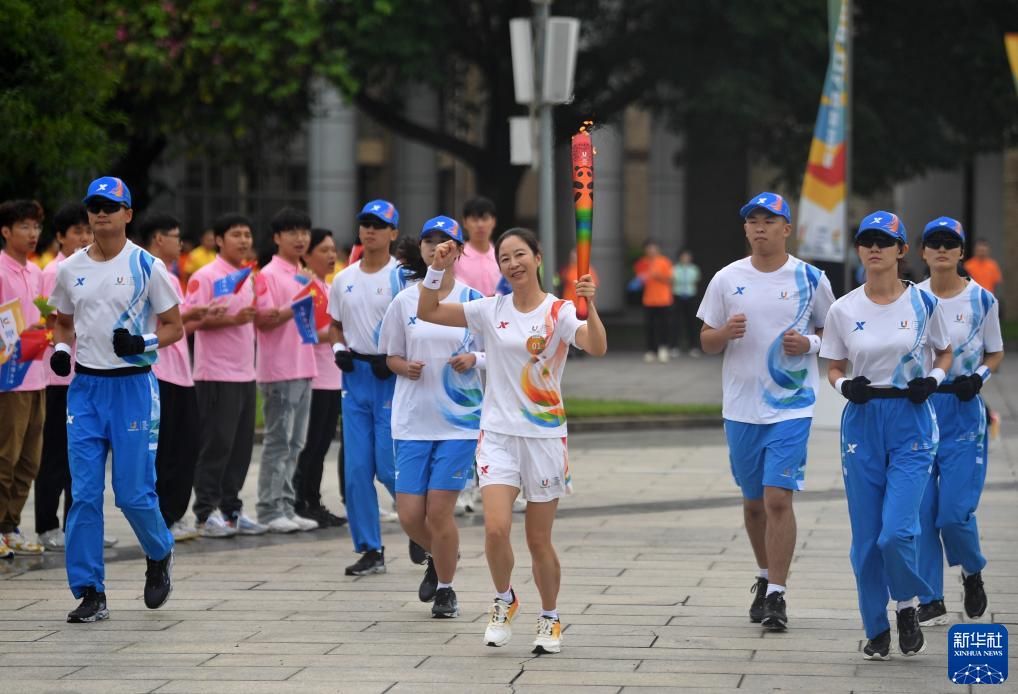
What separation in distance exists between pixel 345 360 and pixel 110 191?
176cm

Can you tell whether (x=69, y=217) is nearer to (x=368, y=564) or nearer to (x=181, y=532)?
(x=181, y=532)

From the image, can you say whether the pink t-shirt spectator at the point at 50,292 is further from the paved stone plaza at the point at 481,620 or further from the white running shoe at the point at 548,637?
the white running shoe at the point at 548,637

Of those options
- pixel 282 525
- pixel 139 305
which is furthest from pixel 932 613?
pixel 282 525

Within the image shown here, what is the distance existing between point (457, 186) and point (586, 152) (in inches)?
1823

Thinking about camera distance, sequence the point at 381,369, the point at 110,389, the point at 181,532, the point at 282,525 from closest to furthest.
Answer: the point at 110,389 < the point at 381,369 < the point at 181,532 < the point at 282,525

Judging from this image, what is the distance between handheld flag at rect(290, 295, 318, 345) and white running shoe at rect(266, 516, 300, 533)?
1.14 m

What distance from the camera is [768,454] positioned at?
819cm

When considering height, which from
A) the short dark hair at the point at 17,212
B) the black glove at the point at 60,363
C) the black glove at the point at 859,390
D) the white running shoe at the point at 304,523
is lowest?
the white running shoe at the point at 304,523

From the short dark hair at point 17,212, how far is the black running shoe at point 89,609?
2.80 m

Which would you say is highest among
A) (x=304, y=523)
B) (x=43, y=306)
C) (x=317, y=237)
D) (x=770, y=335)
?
(x=317, y=237)

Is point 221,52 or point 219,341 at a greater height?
point 221,52

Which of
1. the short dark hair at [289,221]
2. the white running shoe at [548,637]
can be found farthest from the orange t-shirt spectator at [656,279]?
the white running shoe at [548,637]

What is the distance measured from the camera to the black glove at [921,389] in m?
7.35

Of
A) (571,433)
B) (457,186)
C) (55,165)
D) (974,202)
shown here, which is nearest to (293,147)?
(457,186)
